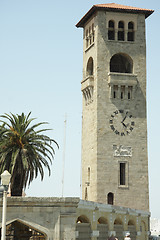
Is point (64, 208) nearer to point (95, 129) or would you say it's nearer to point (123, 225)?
point (123, 225)

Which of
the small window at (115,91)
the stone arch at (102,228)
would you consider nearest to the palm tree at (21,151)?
the stone arch at (102,228)

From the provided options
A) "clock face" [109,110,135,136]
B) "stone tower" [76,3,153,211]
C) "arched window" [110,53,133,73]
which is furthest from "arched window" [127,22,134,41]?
"clock face" [109,110,135,136]

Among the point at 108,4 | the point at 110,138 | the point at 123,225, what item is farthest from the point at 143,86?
the point at 123,225

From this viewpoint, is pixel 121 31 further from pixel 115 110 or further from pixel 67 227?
pixel 67 227

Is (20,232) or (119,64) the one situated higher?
(119,64)

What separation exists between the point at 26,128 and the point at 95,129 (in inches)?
875

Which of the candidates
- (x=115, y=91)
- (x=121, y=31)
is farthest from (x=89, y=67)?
(x=115, y=91)

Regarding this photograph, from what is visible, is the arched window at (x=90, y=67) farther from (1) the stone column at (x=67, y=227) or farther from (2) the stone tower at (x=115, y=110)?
(1) the stone column at (x=67, y=227)

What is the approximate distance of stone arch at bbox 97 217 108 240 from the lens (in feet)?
134

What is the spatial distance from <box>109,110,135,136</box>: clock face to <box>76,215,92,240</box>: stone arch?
2713 cm

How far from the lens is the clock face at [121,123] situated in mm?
65000

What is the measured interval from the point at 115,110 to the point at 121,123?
80.5 inches

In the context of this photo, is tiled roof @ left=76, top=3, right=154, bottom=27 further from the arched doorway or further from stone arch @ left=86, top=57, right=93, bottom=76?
the arched doorway

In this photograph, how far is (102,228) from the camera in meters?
41.6
